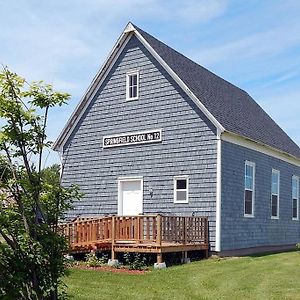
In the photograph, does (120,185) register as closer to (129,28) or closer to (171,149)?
(171,149)

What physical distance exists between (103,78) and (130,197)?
4926mm

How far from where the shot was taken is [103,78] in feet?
66.8

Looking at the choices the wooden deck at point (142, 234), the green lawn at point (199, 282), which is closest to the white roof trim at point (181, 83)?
the wooden deck at point (142, 234)

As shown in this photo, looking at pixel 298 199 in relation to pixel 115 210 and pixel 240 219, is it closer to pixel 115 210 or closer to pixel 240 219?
pixel 240 219

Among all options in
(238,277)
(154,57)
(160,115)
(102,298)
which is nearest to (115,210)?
(160,115)

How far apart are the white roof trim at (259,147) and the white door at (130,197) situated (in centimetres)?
365

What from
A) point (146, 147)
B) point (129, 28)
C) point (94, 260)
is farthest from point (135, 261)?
point (129, 28)

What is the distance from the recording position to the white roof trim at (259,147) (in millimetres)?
17609

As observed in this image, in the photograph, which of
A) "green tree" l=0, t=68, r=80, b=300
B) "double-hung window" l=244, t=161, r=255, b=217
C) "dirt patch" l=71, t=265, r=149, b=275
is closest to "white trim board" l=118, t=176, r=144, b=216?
"double-hung window" l=244, t=161, r=255, b=217

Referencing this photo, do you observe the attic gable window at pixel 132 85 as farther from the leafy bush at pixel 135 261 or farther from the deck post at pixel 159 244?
the leafy bush at pixel 135 261

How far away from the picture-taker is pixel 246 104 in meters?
24.5

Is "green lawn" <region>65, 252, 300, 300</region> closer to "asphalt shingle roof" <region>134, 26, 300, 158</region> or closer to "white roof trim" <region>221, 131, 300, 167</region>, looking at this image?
"white roof trim" <region>221, 131, 300, 167</region>

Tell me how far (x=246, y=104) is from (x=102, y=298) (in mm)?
16879

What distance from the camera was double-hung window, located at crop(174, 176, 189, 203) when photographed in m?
17.6
